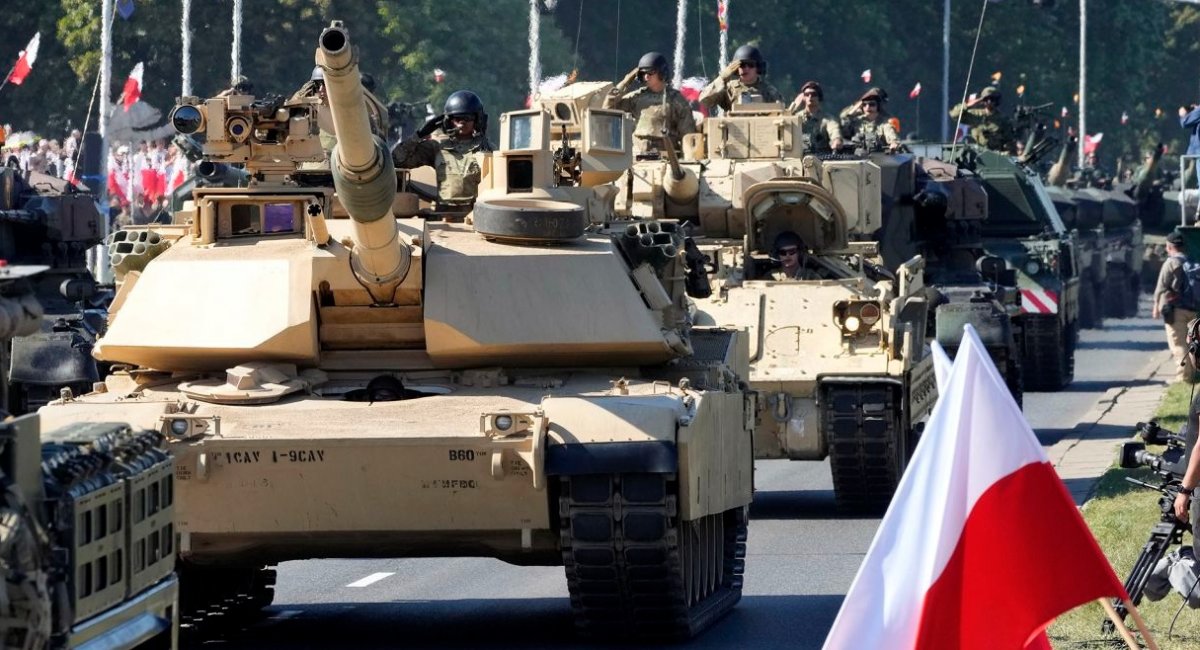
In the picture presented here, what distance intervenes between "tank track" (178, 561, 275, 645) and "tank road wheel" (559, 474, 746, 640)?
1896mm

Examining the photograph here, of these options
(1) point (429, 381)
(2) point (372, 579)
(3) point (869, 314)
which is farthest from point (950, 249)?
(1) point (429, 381)

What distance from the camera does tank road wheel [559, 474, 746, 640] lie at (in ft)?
36.6

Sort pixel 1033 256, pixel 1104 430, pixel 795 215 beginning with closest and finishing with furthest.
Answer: pixel 795 215
pixel 1104 430
pixel 1033 256

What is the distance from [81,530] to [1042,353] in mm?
21010

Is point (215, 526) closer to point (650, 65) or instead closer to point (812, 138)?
point (650, 65)

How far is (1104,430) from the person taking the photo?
23.0 meters

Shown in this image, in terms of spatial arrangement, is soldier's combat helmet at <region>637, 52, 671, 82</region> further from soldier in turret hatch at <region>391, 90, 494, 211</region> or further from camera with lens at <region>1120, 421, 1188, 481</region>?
camera with lens at <region>1120, 421, 1188, 481</region>

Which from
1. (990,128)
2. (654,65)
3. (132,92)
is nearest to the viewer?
(654,65)

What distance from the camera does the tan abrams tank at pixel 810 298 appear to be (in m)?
17.0

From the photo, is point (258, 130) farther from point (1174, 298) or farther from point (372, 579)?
point (1174, 298)

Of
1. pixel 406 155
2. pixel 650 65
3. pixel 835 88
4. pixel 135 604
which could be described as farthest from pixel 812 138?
pixel 835 88

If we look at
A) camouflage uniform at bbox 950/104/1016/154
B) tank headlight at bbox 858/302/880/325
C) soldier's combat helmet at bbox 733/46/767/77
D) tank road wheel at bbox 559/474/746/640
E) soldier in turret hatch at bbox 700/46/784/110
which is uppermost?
soldier's combat helmet at bbox 733/46/767/77

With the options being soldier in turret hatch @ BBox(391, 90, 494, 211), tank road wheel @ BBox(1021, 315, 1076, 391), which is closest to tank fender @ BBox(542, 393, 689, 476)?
soldier in turret hatch @ BBox(391, 90, 494, 211)

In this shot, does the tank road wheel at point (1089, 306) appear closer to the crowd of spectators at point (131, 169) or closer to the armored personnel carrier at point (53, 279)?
the crowd of spectators at point (131, 169)
